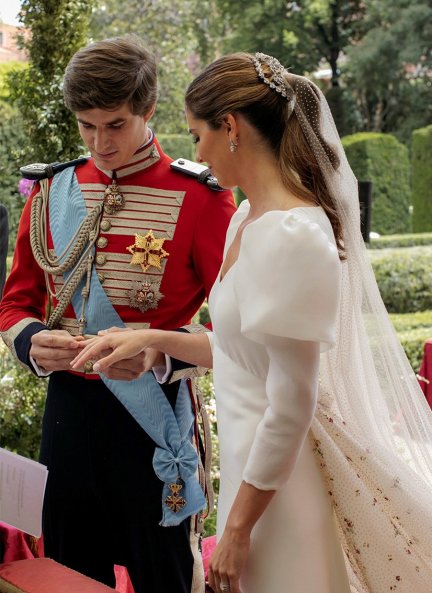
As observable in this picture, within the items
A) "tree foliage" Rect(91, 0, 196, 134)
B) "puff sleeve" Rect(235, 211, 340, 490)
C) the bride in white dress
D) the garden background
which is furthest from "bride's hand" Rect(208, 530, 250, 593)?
"tree foliage" Rect(91, 0, 196, 134)

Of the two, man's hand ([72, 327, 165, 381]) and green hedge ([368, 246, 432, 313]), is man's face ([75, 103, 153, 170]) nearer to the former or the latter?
man's hand ([72, 327, 165, 381])

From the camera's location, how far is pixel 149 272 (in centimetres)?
207

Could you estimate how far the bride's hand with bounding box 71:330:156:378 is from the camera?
5.71ft

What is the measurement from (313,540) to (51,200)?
1084 mm

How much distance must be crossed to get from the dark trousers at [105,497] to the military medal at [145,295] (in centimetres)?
21

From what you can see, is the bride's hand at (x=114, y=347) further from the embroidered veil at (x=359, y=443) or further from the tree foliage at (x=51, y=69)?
the tree foliage at (x=51, y=69)

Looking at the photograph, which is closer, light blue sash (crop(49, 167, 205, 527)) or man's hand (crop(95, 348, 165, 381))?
man's hand (crop(95, 348, 165, 381))

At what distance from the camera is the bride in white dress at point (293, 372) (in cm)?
139

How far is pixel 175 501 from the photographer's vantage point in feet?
6.62

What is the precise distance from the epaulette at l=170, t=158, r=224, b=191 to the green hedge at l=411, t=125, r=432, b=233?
12832 mm

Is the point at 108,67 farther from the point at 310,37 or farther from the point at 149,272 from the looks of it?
the point at 310,37

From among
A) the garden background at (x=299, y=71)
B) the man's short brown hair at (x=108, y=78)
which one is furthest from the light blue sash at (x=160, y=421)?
the garden background at (x=299, y=71)

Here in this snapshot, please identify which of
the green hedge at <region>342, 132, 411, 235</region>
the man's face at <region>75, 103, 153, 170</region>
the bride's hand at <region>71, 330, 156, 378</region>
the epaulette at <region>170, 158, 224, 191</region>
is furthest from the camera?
the green hedge at <region>342, 132, 411, 235</region>

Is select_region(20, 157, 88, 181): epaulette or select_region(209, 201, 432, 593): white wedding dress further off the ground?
select_region(20, 157, 88, 181): epaulette
